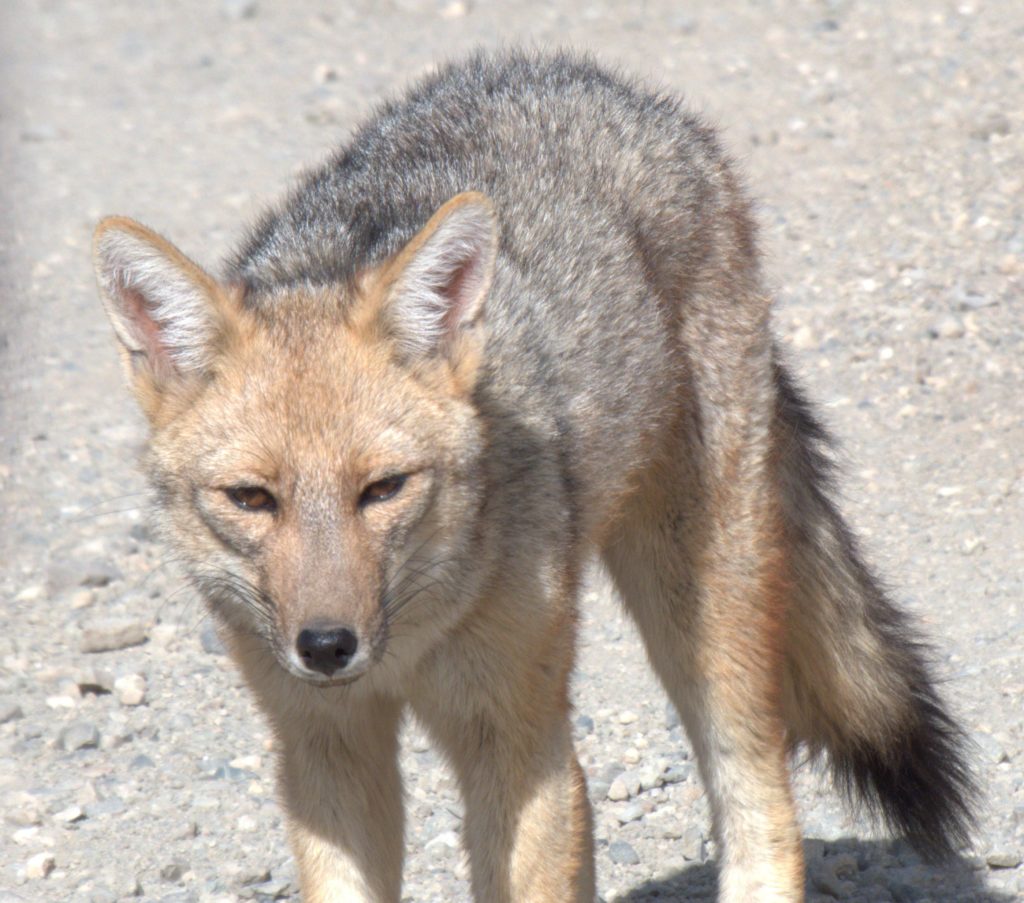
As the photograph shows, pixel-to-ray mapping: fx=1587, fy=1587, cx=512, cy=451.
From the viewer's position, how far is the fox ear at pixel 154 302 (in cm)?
370

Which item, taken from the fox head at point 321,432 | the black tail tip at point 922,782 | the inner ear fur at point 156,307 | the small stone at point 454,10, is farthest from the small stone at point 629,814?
the small stone at point 454,10

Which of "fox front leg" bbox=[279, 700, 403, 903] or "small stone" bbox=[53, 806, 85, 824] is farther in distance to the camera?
"small stone" bbox=[53, 806, 85, 824]

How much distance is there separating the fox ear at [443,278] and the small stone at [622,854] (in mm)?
2163

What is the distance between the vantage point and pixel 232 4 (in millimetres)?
13406

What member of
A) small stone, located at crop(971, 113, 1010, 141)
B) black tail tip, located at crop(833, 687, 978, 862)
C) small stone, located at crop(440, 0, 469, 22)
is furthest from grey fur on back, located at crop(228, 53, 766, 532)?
small stone, located at crop(440, 0, 469, 22)

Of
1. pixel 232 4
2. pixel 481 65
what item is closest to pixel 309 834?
pixel 481 65

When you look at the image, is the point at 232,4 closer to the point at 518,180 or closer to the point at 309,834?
the point at 518,180

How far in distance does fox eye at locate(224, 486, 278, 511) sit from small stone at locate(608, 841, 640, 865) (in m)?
2.25

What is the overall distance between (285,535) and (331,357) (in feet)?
1.71

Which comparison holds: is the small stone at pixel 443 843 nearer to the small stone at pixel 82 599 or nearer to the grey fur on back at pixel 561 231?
the grey fur on back at pixel 561 231

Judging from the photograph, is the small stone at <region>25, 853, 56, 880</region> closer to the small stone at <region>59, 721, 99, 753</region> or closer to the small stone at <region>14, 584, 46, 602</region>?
the small stone at <region>59, 721, 99, 753</region>

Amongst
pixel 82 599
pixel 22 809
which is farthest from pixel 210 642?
pixel 22 809

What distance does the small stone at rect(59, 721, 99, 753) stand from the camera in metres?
5.65

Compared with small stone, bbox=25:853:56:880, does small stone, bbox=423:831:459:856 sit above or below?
below
